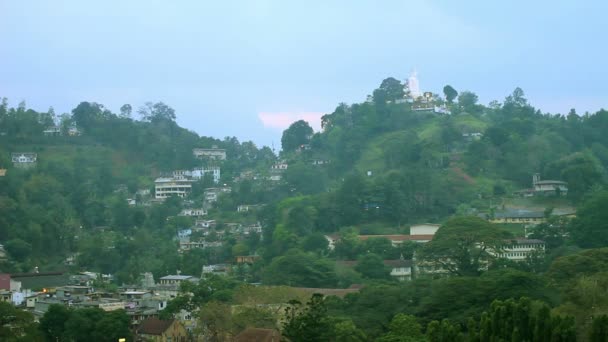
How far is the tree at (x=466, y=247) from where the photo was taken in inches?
1823

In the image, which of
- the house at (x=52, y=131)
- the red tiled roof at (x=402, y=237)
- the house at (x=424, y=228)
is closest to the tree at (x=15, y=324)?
the red tiled roof at (x=402, y=237)

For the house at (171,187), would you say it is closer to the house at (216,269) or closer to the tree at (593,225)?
the house at (216,269)

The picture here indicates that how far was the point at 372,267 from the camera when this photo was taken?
A: 49344mm

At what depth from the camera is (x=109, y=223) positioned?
6600cm

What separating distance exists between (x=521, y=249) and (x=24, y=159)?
33.7 meters

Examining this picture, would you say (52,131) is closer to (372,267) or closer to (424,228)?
(424,228)

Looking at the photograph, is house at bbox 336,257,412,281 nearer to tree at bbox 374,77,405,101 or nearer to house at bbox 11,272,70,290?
house at bbox 11,272,70,290

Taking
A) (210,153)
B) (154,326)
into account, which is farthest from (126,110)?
(154,326)

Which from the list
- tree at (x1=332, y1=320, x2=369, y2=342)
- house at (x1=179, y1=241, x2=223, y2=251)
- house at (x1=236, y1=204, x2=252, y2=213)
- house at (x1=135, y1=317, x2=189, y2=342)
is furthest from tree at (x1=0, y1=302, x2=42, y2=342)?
house at (x1=236, y1=204, x2=252, y2=213)

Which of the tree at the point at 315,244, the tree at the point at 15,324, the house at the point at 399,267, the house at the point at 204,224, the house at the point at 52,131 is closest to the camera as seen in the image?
the tree at the point at 15,324

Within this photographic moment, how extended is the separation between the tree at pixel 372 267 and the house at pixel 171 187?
25.6 metres

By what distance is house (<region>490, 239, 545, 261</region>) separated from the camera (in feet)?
158

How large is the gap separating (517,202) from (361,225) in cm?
806

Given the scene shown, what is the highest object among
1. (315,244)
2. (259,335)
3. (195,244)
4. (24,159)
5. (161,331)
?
(24,159)
